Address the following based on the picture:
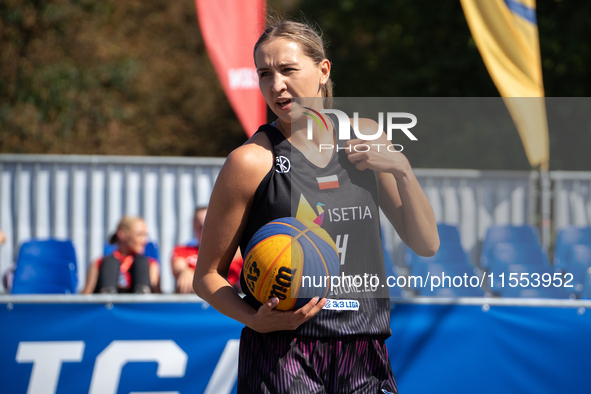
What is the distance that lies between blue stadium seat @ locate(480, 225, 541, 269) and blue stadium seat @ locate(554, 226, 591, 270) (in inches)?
10.1

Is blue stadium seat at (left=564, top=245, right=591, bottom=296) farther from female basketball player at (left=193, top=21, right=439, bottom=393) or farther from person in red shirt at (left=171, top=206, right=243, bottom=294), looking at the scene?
female basketball player at (left=193, top=21, right=439, bottom=393)

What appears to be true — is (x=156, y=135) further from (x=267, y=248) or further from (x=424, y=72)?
(x=267, y=248)

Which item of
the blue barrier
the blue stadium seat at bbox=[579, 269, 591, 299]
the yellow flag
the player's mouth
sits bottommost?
the blue barrier

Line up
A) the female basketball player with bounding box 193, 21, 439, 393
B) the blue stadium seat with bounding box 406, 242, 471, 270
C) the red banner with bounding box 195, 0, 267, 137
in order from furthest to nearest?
1. the red banner with bounding box 195, 0, 267, 137
2. the blue stadium seat with bounding box 406, 242, 471, 270
3. the female basketball player with bounding box 193, 21, 439, 393

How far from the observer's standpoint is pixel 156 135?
22.5 metres

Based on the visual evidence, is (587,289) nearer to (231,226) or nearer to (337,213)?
(337,213)

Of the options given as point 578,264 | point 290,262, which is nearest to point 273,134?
point 290,262

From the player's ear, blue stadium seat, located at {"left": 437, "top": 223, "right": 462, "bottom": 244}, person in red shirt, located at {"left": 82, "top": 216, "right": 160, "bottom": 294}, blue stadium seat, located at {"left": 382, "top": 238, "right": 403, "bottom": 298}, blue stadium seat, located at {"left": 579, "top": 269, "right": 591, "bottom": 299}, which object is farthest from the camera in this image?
blue stadium seat, located at {"left": 437, "top": 223, "right": 462, "bottom": 244}

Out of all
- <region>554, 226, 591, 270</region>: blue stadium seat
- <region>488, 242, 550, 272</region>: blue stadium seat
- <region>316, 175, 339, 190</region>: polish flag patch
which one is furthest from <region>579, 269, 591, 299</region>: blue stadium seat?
<region>316, 175, 339, 190</region>: polish flag patch

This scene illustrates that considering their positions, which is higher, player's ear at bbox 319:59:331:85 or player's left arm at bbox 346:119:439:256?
player's ear at bbox 319:59:331:85

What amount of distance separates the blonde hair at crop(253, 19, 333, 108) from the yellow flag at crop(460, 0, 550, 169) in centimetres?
494

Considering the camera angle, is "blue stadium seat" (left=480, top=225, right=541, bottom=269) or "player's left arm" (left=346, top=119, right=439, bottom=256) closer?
"player's left arm" (left=346, top=119, right=439, bottom=256)

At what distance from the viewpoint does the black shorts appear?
5.63 feet

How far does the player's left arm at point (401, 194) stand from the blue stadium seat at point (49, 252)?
4.84m
